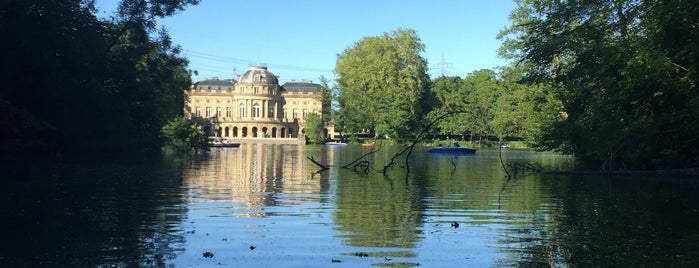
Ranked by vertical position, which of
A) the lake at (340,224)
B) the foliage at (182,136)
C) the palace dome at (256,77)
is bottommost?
the lake at (340,224)

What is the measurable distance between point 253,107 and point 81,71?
86813 millimetres

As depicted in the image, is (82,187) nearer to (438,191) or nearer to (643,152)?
(438,191)

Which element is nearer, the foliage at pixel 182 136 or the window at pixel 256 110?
the foliage at pixel 182 136

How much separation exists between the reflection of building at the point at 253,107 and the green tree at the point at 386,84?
2164cm

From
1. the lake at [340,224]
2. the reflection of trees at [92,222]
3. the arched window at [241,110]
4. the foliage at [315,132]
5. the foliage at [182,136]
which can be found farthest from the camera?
the arched window at [241,110]

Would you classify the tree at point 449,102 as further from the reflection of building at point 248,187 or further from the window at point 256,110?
the reflection of building at point 248,187

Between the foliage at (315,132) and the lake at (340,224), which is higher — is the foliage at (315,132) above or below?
above

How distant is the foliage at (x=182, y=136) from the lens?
2371 inches

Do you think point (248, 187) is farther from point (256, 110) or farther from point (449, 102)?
point (256, 110)

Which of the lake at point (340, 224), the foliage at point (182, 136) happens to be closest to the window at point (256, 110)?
the foliage at point (182, 136)

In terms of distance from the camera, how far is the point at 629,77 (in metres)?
27.3

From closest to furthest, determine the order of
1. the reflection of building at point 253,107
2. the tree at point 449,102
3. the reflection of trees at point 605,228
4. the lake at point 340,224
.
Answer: the lake at point 340,224 → the reflection of trees at point 605,228 → the tree at point 449,102 → the reflection of building at point 253,107

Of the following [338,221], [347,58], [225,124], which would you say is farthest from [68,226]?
[225,124]

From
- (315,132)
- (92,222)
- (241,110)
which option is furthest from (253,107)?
(92,222)
